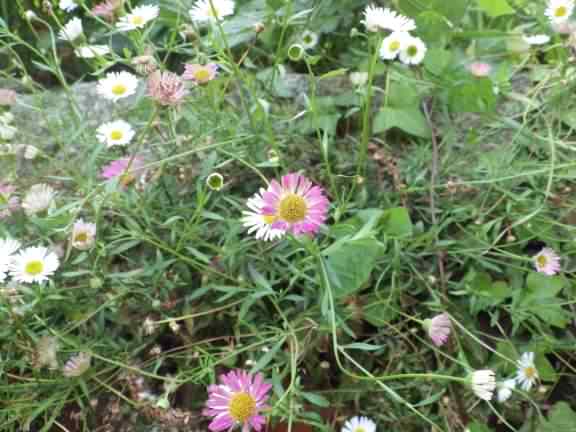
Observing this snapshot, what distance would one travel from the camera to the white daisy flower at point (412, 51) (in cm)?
100

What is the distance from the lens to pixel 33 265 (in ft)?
2.66

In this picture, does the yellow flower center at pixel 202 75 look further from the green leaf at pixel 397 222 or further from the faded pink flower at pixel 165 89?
the green leaf at pixel 397 222

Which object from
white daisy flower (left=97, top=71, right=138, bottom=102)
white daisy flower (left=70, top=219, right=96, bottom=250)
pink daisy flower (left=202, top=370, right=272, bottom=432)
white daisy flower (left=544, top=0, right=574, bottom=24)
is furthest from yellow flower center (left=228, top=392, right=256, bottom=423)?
white daisy flower (left=544, top=0, right=574, bottom=24)

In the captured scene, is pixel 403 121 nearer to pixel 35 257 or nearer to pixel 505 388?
pixel 505 388

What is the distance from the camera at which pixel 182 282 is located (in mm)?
870

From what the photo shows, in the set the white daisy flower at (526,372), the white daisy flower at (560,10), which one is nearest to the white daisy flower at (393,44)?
the white daisy flower at (560,10)

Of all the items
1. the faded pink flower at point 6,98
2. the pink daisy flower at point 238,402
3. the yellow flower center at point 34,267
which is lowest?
the pink daisy flower at point 238,402

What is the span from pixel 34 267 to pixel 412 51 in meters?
0.65

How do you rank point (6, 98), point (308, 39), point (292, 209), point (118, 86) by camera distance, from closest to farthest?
point (292, 209) < point (6, 98) < point (118, 86) < point (308, 39)

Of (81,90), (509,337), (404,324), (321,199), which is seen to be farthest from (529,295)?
(81,90)

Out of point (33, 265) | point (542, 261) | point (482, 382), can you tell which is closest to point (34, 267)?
point (33, 265)

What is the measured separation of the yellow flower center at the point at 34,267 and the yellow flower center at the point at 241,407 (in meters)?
0.30

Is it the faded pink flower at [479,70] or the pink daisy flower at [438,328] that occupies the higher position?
the faded pink flower at [479,70]

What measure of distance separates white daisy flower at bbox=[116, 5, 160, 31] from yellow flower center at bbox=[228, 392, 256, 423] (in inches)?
22.6
